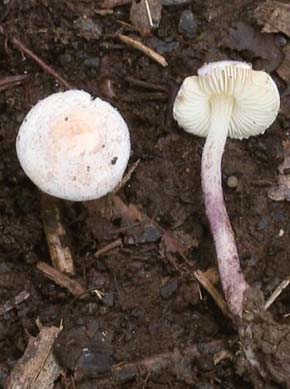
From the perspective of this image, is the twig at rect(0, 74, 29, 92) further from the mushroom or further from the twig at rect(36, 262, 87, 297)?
the twig at rect(36, 262, 87, 297)

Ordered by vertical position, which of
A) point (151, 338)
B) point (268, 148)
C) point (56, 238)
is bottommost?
point (151, 338)

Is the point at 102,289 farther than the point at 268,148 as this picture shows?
No

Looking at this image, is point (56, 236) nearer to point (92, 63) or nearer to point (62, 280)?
point (62, 280)

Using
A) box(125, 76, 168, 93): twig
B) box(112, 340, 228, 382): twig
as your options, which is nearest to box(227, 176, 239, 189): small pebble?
box(125, 76, 168, 93): twig

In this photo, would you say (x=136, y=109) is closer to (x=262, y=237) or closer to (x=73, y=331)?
(x=262, y=237)

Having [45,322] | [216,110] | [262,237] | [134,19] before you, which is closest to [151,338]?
[45,322]

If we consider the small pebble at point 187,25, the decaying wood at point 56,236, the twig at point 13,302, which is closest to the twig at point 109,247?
the decaying wood at point 56,236
